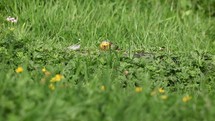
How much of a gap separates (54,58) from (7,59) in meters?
0.45

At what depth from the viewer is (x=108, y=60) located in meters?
4.55

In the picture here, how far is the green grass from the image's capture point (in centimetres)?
283

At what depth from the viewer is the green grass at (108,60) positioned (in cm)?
283

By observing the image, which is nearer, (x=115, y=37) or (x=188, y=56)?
(x=188, y=56)

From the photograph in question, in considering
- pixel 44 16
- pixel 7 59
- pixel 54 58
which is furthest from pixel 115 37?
pixel 7 59

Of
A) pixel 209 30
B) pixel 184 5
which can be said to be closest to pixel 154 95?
pixel 209 30

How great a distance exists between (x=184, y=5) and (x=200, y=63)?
2.51 m

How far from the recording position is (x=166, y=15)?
6.62 m

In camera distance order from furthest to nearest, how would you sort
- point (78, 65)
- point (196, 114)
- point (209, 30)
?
point (209, 30), point (78, 65), point (196, 114)

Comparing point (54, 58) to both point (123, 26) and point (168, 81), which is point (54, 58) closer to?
point (168, 81)

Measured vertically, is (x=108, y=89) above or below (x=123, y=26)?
below

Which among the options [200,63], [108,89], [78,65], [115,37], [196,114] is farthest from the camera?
[115,37]

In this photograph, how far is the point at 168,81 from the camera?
4480mm

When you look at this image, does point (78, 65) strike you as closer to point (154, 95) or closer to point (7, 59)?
point (7, 59)
